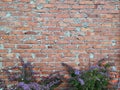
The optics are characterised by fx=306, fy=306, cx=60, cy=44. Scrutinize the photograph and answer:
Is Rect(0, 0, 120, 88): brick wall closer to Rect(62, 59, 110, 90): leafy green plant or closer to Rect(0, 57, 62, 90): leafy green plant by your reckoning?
Rect(0, 57, 62, 90): leafy green plant

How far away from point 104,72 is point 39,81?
1.05m

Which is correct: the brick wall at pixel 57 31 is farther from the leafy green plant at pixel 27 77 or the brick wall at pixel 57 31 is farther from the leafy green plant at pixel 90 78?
the leafy green plant at pixel 90 78

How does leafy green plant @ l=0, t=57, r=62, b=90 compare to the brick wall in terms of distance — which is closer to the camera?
leafy green plant @ l=0, t=57, r=62, b=90

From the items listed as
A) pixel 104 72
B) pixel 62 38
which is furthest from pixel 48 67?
pixel 104 72

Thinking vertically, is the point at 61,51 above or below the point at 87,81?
above

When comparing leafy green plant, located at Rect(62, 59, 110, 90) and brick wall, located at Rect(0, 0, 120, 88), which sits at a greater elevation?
brick wall, located at Rect(0, 0, 120, 88)

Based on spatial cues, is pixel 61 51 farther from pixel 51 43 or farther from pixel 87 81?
pixel 87 81

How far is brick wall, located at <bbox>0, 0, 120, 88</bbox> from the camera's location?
496cm

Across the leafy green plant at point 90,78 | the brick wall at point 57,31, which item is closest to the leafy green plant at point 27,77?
the brick wall at point 57,31

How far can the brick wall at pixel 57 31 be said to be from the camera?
4.96 meters

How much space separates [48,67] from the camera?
4.99 m

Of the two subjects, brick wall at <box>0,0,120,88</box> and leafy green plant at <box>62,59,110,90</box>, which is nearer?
leafy green plant at <box>62,59,110,90</box>

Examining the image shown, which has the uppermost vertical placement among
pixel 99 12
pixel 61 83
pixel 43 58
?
pixel 99 12

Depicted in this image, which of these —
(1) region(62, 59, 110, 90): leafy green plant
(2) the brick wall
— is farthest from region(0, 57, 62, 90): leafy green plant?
(1) region(62, 59, 110, 90): leafy green plant
